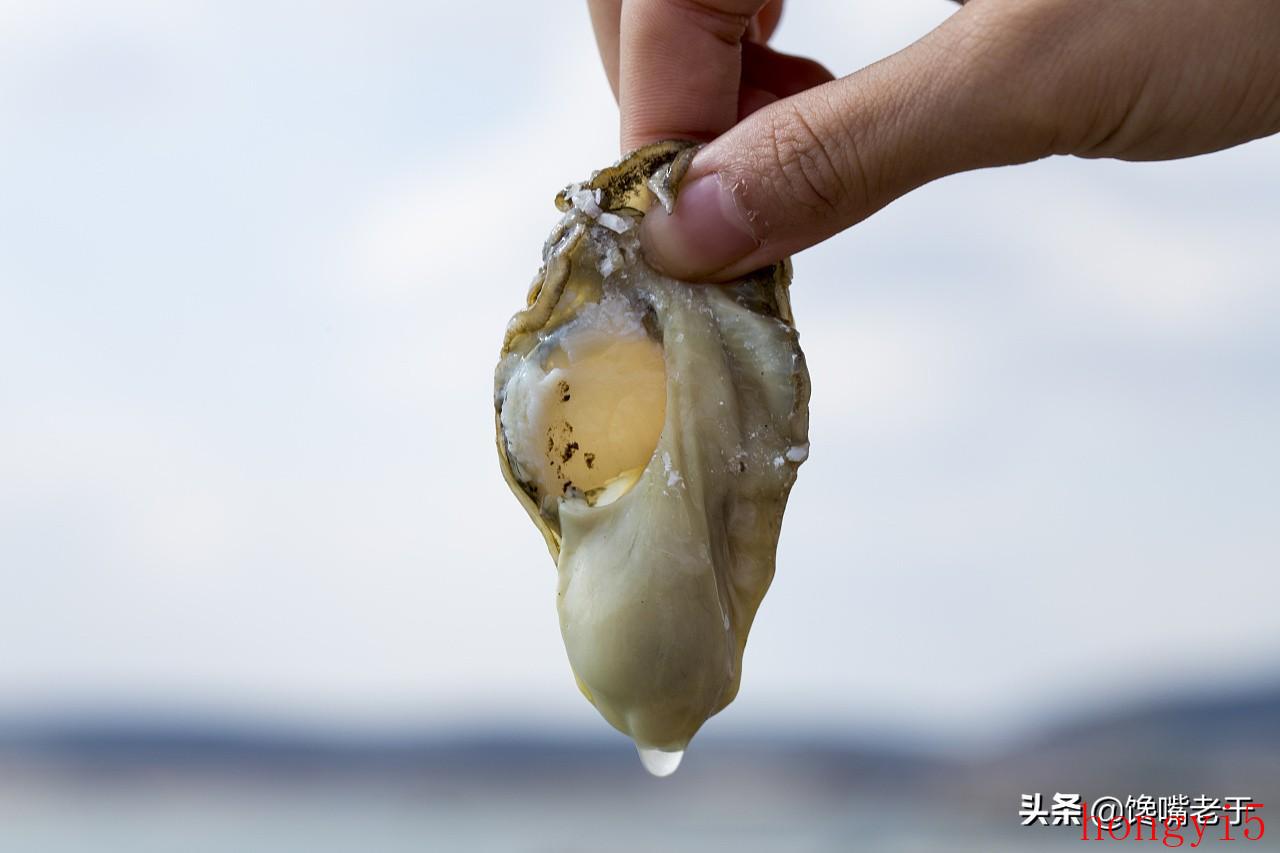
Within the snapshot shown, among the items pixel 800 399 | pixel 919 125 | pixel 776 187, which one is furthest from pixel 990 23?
pixel 800 399

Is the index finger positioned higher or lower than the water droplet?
higher

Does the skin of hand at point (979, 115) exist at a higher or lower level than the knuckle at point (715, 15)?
lower

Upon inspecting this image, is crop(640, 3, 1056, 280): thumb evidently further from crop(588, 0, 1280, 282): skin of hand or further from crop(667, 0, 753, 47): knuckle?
crop(667, 0, 753, 47): knuckle

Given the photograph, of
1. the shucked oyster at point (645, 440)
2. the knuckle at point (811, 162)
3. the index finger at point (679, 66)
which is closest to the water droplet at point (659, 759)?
the shucked oyster at point (645, 440)

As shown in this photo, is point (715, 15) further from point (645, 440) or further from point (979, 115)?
point (645, 440)

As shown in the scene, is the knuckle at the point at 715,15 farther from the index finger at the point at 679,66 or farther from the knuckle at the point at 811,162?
the knuckle at the point at 811,162

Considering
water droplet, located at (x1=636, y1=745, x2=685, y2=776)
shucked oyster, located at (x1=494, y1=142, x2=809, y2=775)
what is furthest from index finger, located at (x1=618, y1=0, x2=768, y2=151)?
water droplet, located at (x1=636, y1=745, x2=685, y2=776)

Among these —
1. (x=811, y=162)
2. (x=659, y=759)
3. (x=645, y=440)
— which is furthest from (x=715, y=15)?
(x=659, y=759)

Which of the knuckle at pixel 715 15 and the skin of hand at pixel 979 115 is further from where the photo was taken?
the knuckle at pixel 715 15
